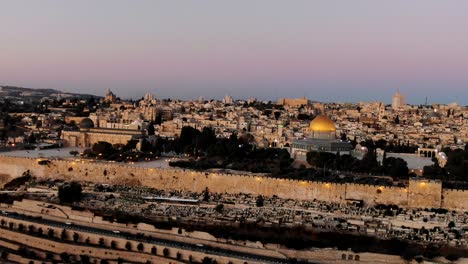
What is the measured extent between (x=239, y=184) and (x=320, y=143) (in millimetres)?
9556

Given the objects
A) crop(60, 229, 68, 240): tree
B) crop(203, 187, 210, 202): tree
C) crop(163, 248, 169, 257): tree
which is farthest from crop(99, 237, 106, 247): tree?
crop(203, 187, 210, 202): tree

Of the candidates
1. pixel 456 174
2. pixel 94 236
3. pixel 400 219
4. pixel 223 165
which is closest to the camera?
pixel 94 236

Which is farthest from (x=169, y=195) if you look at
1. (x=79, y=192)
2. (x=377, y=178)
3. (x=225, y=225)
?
(x=377, y=178)

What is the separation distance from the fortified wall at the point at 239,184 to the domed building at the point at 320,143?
7.93 meters

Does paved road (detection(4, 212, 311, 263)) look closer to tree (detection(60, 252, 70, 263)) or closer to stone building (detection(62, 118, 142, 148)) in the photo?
tree (detection(60, 252, 70, 263))

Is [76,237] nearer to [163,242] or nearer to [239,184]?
[163,242]

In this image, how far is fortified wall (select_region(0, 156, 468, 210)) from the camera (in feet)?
68.4

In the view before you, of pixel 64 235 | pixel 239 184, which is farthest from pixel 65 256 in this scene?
pixel 239 184

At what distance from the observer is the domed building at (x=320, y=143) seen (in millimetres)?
31909

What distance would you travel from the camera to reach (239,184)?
940 inches

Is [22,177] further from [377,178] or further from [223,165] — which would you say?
[377,178]

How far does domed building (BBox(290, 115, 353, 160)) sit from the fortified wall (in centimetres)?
793

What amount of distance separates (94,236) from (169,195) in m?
5.88

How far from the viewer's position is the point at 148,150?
112 feet
